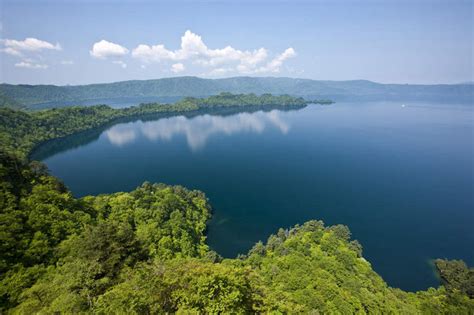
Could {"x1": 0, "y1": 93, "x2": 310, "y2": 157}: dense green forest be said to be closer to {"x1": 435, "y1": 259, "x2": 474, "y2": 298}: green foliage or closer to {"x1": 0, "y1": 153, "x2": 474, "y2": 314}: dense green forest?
{"x1": 0, "y1": 153, "x2": 474, "y2": 314}: dense green forest

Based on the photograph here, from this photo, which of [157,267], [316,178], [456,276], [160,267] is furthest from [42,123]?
[456,276]

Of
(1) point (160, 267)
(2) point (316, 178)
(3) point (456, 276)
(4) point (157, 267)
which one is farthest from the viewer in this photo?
(2) point (316, 178)

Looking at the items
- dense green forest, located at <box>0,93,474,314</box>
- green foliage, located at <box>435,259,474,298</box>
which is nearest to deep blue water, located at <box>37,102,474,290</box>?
green foliage, located at <box>435,259,474,298</box>

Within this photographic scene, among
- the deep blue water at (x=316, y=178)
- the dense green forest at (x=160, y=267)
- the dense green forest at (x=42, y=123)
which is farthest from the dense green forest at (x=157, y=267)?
the dense green forest at (x=42, y=123)

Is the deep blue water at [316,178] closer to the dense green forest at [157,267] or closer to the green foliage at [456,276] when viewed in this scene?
the green foliage at [456,276]

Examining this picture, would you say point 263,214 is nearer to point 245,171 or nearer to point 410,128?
point 245,171

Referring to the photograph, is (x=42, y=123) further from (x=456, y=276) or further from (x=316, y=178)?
(x=456, y=276)

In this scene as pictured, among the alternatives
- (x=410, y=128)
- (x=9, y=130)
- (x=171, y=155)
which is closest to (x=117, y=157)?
(x=171, y=155)
